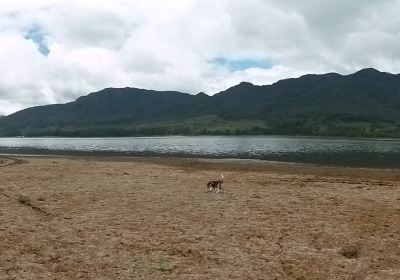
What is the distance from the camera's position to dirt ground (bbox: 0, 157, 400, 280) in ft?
51.9

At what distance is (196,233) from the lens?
2083 centimetres

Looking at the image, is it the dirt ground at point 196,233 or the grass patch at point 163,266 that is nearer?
the grass patch at point 163,266

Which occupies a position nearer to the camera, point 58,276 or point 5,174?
point 58,276

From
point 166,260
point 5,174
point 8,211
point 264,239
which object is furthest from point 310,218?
point 5,174

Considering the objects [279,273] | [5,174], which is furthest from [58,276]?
[5,174]

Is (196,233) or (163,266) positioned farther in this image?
(196,233)

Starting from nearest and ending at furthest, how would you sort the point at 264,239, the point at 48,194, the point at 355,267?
the point at 355,267
the point at 264,239
the point at 48,194

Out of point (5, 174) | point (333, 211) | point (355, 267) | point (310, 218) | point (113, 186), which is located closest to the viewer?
point (355, 267)

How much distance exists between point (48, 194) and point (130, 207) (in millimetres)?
7453

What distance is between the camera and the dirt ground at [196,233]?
15812 mm

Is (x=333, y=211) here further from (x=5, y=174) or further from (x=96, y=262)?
(x=5, y=174)

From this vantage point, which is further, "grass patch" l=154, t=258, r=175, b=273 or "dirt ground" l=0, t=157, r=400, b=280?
"dirt ground" l=0, t=157, r=400, b=280

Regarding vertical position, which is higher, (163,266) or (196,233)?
(196,233)

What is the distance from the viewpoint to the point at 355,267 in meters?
16.3
